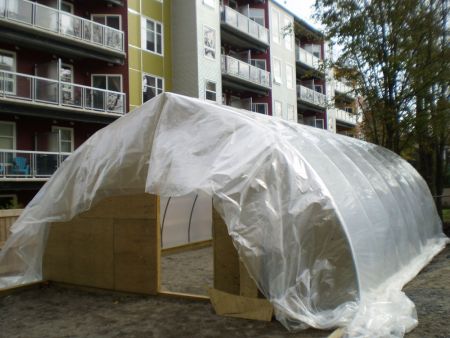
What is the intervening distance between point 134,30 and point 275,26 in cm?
1379

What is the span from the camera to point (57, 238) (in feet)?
28.9

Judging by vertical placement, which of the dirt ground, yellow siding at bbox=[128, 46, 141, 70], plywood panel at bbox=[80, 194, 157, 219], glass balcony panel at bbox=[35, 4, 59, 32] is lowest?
the dirt ground

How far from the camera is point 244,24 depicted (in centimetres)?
2930

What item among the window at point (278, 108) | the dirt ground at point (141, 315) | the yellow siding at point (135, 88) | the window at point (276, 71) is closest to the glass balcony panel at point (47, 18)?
the yellow siding at point (135, 88)

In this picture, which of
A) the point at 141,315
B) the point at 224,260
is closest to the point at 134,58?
the point at 224,260

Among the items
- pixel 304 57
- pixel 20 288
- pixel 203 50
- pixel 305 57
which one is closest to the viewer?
pixel 20 288

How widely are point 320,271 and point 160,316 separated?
238 centimetres

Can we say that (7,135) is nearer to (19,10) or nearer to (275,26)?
(19,10)

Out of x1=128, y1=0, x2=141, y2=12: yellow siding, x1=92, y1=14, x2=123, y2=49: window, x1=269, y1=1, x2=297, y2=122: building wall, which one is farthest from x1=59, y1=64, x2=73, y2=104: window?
x1=269, y1=1, x2=297, y2=122: building wall

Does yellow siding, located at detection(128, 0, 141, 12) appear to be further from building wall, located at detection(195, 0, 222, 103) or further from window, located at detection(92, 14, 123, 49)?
building wall, located at detection(195, 0, 222, 103)

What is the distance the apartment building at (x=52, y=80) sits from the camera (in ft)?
58.4

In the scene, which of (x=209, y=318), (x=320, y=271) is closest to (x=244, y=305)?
(x=209, y=318)

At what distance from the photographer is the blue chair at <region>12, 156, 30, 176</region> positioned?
17.6 m

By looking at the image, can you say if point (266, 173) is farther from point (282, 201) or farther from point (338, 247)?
point (338, 247)
